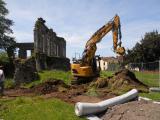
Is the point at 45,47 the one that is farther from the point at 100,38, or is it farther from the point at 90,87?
the point at 90,87

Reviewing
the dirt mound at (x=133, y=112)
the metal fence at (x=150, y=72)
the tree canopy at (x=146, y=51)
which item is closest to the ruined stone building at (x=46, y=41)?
the tree canopy at (x=146, y=51)

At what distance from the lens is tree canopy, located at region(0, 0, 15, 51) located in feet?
267

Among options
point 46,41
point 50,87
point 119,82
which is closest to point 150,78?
point 119,82

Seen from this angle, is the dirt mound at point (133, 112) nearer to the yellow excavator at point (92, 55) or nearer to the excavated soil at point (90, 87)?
the excavated soil at point (90, 87)

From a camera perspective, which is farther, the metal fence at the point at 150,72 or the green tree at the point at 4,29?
the green tree at the point at 4,29

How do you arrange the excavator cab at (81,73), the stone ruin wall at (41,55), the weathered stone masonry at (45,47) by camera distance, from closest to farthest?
1. the excavator cab at (81,73)
2. the stone ruin wall at (41,55)
3. the weathered stone masonry at (45,47)

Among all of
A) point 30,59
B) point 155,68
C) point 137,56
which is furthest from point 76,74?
point 137,56

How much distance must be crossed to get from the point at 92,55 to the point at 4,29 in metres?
50.8

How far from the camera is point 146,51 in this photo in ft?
298

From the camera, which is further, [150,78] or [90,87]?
[150,78]

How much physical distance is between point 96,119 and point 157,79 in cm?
2095

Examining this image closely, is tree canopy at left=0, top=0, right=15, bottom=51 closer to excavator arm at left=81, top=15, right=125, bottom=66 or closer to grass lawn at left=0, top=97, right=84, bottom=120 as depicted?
excavator arm at left=81, top=15, right=125, bottom=66

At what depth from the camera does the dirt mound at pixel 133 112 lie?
13073 millimetres

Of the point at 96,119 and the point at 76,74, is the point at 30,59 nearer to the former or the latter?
the point at 76,74
